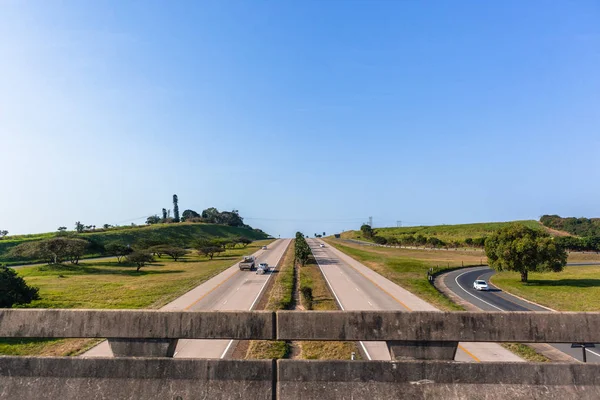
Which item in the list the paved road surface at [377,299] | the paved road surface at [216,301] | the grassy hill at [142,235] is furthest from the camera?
the grassy hill at [142,235]

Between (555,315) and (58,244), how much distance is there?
64.6 meters

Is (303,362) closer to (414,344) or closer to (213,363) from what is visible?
(213,363)

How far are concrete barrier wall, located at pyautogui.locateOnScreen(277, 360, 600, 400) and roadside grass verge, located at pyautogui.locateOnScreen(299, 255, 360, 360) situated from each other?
552 centimetres

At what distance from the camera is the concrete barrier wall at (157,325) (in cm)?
495

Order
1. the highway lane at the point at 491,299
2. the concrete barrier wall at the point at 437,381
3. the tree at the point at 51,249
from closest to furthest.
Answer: the concrete barrier wall at the point at 437,381, the highway lane at the point at 491,299, the tree at the point at 51,249

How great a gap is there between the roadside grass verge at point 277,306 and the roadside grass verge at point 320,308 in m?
1.16

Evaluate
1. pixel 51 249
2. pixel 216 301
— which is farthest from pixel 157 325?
pixel 51 249

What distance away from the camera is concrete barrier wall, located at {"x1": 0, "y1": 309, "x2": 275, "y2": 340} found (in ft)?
16.3

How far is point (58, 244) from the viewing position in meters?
53.2

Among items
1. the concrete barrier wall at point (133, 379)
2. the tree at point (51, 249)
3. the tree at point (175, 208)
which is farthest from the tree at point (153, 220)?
the concrete barrier wall at point (133, 379)

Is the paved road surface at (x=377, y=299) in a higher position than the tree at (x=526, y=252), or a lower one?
lower

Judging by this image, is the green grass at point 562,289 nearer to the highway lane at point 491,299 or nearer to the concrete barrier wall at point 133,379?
the highway lane at point 491,299

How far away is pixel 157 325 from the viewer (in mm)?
5000

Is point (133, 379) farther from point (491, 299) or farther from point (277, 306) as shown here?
point (491, 299)
